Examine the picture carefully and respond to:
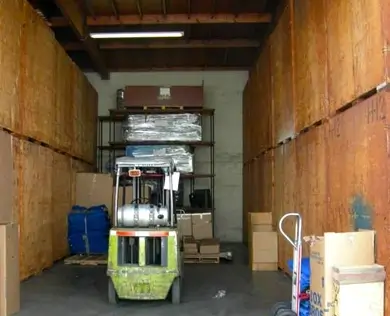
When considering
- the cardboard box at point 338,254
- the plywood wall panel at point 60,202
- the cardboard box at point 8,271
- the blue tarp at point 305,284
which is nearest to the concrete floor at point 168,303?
the cardboard box at point 8,271

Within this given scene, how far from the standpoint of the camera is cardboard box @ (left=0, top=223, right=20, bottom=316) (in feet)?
16.5

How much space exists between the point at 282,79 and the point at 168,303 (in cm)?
377

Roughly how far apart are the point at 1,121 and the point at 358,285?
4.84 m

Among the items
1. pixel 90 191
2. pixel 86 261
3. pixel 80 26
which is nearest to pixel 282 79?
pixel 80 26

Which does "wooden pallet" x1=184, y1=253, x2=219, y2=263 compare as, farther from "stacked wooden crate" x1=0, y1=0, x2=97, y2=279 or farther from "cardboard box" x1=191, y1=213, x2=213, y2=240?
"stacked wooden crate" x1=0, y1=0, x2=97, y2=279

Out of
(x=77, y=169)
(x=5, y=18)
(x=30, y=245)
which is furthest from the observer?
(x=77, y=169)

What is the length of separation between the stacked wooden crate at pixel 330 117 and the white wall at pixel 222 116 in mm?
4547

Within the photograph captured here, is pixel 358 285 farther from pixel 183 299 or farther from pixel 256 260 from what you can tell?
pixel 256 260

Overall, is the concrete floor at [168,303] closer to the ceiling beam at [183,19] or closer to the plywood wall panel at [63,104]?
the plywood wall panel at [63,104]

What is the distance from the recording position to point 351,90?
4.42m

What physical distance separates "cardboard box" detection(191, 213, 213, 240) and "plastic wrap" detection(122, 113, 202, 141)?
7.17ft

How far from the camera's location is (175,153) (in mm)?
12078

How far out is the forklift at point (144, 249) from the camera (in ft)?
Result: 18.9

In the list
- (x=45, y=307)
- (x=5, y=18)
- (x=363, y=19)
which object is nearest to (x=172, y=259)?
(x=45, y=307)
